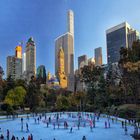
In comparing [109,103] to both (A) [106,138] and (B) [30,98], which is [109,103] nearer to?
(B) [30,98]

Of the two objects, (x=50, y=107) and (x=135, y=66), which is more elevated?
(x=135, y=66)

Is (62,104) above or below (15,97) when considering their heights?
below

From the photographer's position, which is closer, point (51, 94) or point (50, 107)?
point (50, 107)

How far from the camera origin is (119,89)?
77.8 m

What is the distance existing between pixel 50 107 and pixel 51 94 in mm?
11463

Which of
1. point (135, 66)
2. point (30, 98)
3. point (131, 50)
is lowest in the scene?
point (30, 98)

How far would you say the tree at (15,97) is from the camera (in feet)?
286

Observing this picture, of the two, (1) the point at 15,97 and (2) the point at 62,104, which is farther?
(2) the point at 62,104

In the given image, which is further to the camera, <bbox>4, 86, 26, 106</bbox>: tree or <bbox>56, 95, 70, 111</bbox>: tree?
<bbox>56, 95, 70, 111</bbox>: tree

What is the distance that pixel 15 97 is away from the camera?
287 feet

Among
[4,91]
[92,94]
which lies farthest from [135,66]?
[4,91]

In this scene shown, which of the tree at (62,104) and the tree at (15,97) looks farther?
the tree at (62,104)

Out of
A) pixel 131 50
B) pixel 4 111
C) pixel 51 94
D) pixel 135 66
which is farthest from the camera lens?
pixel 51 94

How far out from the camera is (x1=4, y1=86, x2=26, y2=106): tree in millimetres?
87238
